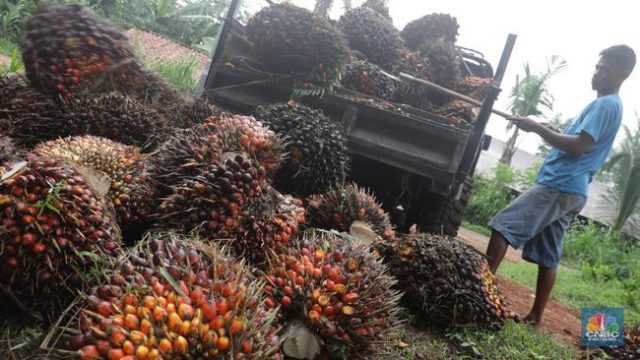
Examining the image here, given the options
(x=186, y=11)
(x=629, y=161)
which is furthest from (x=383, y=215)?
(x=186, y=11)

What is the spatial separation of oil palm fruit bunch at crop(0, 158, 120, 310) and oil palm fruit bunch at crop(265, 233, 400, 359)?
0.66m

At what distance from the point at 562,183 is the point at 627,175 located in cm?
1362

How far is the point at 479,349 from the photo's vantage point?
2.96 metres

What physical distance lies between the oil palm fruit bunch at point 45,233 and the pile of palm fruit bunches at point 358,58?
2.47 m

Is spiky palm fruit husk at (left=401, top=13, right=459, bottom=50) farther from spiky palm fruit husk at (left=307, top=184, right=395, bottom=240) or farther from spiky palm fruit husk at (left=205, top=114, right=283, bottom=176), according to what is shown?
spiky palm fruit husk at (left=205, top=114, right=283, bottom=176)

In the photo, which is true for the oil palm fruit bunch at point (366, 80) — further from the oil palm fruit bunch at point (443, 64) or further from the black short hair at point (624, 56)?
the black short hair at point (624, 56)

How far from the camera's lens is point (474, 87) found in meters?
5.35

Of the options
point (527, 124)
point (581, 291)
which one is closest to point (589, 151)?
point (527, 124)

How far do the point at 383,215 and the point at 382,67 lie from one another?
226 cm

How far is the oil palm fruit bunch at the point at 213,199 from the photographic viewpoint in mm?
1991

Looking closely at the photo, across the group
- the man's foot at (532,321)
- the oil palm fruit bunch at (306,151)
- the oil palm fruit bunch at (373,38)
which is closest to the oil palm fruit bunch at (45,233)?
the oil palm fruit bunch at (306,151)

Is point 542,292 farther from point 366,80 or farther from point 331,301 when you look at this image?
point 331,301

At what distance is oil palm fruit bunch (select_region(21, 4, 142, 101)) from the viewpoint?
9.68 ft

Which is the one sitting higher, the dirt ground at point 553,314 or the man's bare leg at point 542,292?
the man's bare leg at point 542,292
